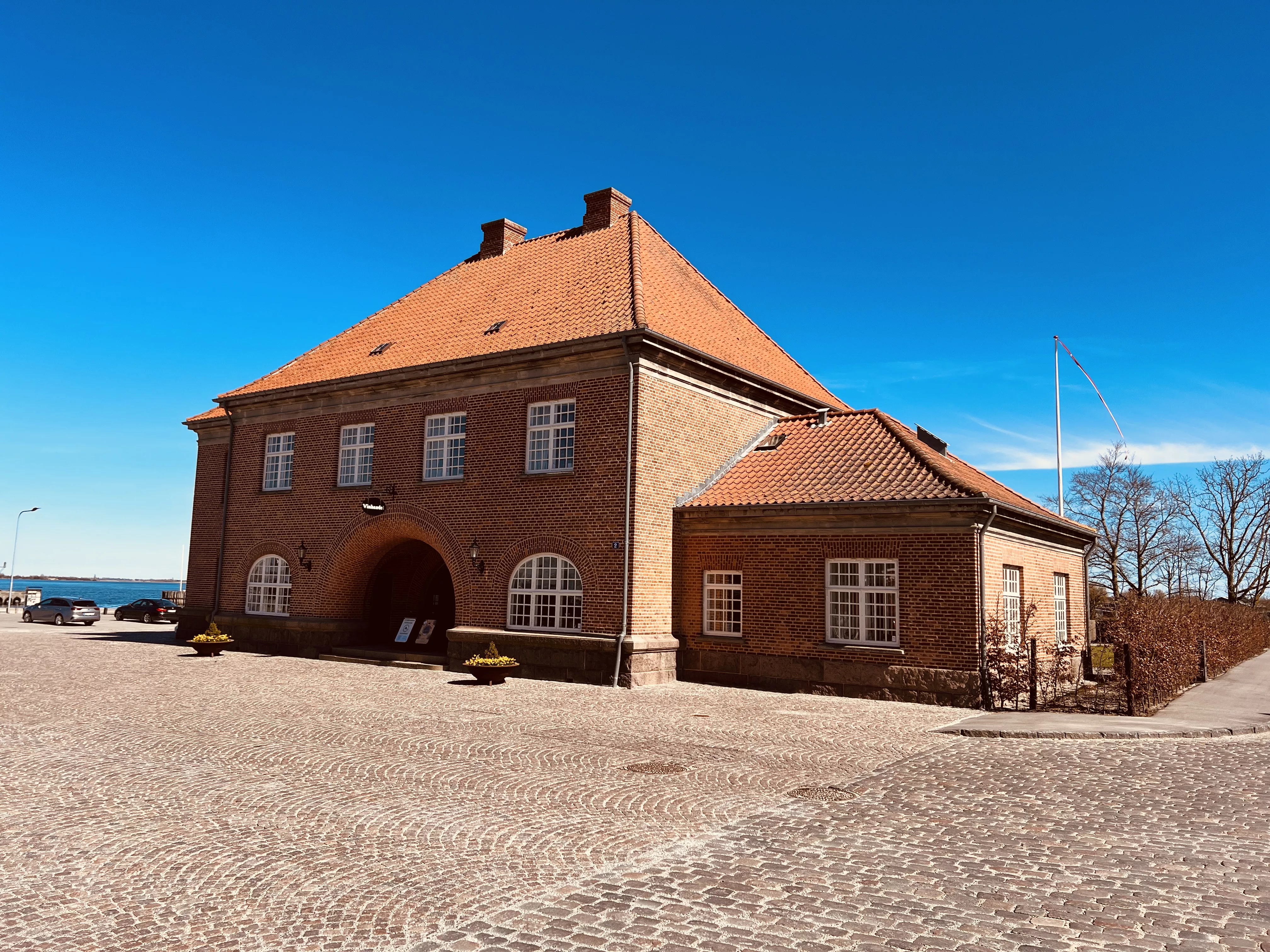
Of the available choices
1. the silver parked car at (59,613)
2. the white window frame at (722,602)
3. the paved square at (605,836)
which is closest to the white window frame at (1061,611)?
the white window frame at (722,602)

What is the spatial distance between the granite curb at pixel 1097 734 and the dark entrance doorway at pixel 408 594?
51.4 feet

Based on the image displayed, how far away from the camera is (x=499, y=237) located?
28500mm

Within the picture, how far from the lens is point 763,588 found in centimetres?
1934

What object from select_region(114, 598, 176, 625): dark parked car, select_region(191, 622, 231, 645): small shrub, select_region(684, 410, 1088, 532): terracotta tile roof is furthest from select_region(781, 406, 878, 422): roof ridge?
select_region(114, 598, 176, 625): dark parked car

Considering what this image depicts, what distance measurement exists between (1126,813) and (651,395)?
525 inches

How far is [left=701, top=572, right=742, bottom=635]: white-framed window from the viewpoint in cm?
1998

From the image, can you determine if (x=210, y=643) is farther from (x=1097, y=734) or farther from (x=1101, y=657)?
(x=1101, y=657)

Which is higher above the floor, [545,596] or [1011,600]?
[1011,600]

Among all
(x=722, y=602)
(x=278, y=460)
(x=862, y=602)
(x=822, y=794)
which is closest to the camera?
(x=822, y=794)

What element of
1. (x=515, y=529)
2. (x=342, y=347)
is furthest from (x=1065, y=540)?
(x=342, y=347)

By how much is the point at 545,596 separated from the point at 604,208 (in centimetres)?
1197

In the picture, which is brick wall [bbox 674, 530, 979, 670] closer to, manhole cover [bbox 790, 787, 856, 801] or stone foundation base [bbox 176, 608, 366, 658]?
manhole cover [bbox 790, 787, 856, 801]

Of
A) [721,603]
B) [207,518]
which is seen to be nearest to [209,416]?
[207,518]

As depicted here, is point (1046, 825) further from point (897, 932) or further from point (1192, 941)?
point (897, 932)
